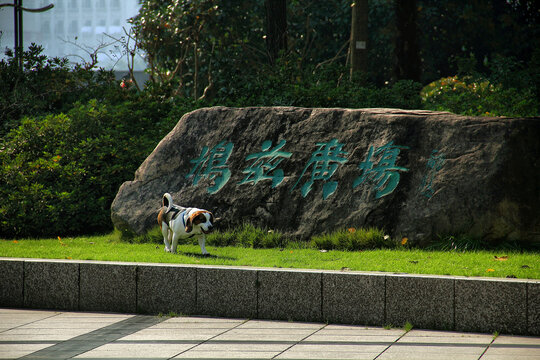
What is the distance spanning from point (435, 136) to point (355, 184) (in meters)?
1.13

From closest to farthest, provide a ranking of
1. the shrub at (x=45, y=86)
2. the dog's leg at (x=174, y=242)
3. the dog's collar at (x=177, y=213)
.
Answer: the dog's collar at (x=177, y=213) < the dog's leg at (x=174, y=242) < the shrub at (x=45, y=86)

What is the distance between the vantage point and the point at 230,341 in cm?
561

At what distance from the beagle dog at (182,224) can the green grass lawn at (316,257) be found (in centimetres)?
17

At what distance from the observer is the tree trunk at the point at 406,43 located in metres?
15.2

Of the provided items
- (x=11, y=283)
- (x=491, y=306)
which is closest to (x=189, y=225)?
(x=11, y=283)

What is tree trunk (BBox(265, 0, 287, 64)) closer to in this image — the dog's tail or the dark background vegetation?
the dark background vegetation

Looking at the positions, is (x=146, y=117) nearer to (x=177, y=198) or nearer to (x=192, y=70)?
(x=177, y=198)

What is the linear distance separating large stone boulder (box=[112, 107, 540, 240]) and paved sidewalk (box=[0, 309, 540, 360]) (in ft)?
7.71

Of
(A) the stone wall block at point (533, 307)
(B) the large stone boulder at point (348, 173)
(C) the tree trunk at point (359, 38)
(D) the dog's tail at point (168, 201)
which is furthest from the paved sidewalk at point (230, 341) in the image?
(C) the tree trunk at point (359, 38)

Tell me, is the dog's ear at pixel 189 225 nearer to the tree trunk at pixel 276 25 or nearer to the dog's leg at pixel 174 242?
the dog's leg at pixel 174 242

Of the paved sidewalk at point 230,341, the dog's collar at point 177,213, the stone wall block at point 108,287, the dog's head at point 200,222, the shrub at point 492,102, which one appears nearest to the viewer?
the paved sidewalk at point 230,341

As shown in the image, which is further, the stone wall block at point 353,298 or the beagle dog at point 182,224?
the beagle dog at point 182,224

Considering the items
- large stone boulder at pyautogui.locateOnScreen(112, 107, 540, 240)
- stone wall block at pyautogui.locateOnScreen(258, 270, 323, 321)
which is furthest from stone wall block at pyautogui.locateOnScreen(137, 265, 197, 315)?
large stone boulder at pyautogui.locateOnScreen(112, 107, 540, 240)

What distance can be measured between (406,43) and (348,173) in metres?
7.83
